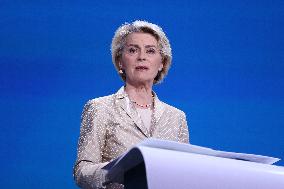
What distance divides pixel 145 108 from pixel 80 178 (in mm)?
573

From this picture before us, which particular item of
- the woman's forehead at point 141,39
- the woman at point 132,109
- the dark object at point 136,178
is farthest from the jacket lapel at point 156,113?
the dark object at point 136,178

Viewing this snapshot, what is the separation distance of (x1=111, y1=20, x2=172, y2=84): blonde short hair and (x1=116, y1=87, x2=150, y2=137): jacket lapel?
0.15 metres

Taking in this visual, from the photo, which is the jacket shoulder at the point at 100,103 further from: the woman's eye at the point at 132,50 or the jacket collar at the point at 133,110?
the woman's eye at the point at 132,50

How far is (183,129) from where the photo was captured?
164 cm

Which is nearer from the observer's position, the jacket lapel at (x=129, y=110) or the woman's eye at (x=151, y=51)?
the jacket lapel at (x=129, y=110)

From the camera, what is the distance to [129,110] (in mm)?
1488

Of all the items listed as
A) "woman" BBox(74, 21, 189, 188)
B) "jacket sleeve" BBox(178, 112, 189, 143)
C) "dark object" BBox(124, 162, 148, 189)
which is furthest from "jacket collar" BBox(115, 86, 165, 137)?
"dark object" BBox(124, 162, 148, 189)

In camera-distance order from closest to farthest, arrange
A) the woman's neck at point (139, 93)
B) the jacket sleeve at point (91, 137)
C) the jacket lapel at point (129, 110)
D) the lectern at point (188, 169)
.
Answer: the lectern at point (188, 169)
the jacket sleeve at point (91, 137)
the jacket lapel at point (129, 110)
the woman's neck at point (139, 93)

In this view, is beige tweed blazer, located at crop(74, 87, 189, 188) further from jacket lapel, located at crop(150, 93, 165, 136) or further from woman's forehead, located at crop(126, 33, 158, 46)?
woman's forehead, located at crop(126, 33, 158, 46)

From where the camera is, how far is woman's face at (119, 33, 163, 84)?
1563mm

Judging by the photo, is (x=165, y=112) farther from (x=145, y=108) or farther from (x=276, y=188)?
(x=276, y=188)

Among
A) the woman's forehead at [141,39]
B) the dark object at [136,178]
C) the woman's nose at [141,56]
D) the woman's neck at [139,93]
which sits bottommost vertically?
the dark object at [136,178]

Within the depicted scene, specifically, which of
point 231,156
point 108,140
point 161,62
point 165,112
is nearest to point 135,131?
point 108,140

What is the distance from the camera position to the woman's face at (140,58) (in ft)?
5.13
